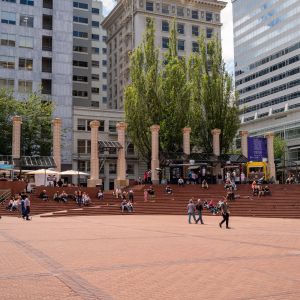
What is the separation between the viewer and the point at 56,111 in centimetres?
6825

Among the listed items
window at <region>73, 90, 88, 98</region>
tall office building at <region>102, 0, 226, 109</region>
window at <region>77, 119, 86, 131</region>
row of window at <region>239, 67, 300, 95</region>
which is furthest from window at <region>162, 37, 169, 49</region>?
window at <region>77, 119, 86, 131</region>

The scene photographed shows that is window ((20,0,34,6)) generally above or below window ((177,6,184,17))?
below

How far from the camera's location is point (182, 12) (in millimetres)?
91375

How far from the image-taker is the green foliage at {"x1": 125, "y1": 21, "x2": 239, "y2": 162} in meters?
53.8

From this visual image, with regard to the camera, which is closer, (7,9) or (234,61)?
(7,9)

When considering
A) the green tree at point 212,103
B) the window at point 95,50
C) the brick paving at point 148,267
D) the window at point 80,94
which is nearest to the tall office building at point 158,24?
the window at point 80,94

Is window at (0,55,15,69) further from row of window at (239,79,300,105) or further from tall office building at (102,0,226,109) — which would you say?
row of window at (239,79,300,105)

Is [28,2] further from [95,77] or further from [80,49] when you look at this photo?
[95,77]

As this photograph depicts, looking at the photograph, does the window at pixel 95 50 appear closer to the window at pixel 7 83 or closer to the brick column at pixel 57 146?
the window at pixel 7 83

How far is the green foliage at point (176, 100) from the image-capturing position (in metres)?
53.8

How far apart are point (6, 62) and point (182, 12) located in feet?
130

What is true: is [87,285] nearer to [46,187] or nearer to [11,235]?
[11,235]

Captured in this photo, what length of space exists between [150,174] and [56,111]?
25.3m

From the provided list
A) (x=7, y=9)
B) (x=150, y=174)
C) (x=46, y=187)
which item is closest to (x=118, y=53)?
(x=7, y=9)
